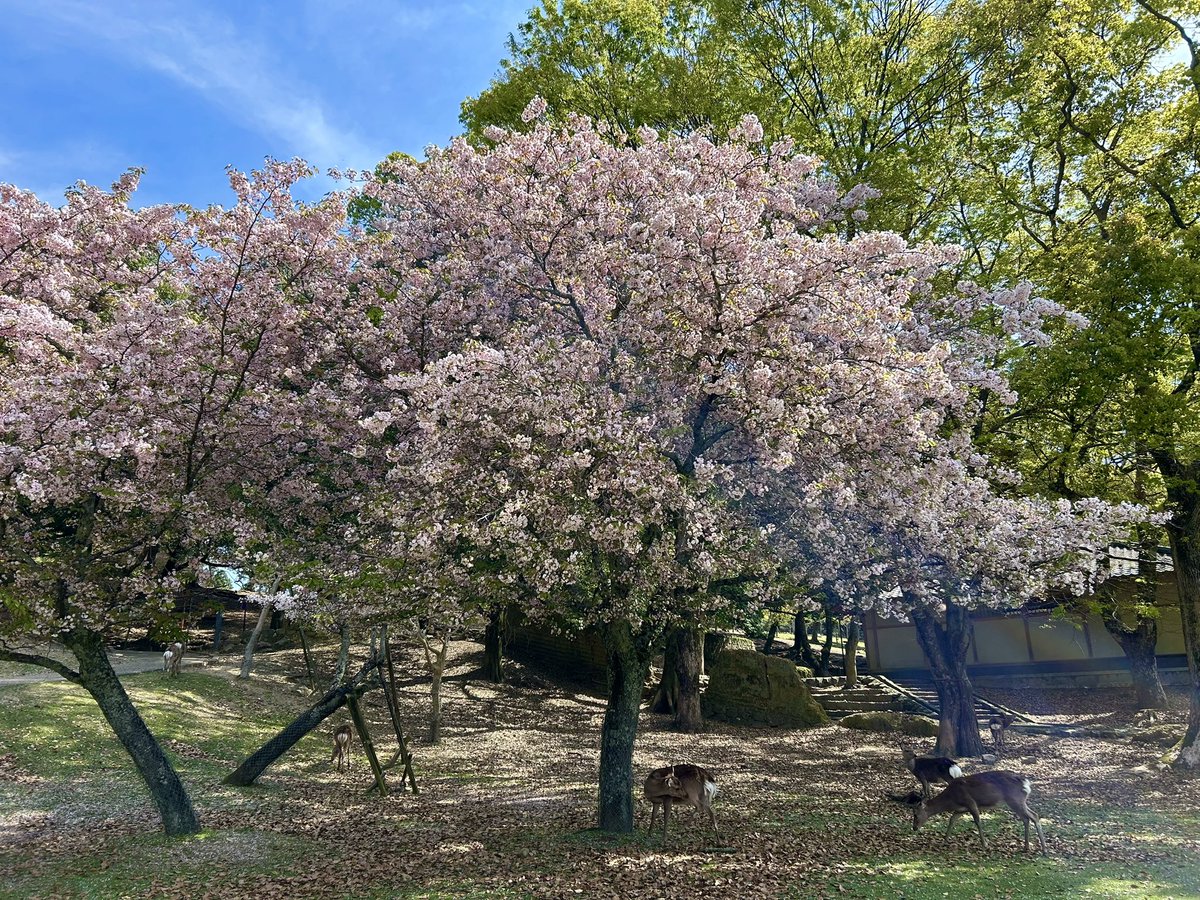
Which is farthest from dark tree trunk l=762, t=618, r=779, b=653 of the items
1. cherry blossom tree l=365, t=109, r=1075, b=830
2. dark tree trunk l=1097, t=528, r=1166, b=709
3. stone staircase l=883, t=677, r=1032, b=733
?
cherry blossom tree l=365, t=109, r=1075, b=830

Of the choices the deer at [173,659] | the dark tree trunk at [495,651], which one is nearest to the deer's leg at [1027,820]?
the dark tree trunk at [495,651]

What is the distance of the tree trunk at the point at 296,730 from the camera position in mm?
14930

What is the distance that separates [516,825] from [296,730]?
16.2 feet

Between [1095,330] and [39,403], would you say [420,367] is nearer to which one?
[39,403]

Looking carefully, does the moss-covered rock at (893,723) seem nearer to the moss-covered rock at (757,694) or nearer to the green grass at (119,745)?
the moss-covered rock at (757,694)

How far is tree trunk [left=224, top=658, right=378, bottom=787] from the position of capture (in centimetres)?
1493

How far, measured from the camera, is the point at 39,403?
10.6 metres

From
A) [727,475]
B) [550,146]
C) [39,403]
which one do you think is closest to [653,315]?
[727,475]

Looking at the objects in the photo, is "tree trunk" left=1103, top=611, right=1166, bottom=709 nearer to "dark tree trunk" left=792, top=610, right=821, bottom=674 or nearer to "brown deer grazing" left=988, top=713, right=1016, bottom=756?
"brown deer grazing" left=988, top=713, right=1016, bottom=756

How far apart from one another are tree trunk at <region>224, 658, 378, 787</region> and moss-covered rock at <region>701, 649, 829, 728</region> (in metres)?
16.3

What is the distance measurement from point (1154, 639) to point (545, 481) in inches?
959

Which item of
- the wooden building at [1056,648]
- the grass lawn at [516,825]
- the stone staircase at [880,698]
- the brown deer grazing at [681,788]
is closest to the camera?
the grass lawn at [516,825]

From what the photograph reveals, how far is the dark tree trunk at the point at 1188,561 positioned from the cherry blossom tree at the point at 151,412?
1845cm

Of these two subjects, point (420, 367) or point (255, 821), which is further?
point (420, 367)
